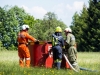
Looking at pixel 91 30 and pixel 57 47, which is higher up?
pixel 91 30

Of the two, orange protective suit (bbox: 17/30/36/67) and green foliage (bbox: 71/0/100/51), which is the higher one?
green foliage (bbox: 71/0/100/51)


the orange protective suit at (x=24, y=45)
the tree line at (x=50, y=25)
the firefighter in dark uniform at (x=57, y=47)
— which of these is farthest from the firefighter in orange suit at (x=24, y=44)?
the tree line at (x=50, y=25)

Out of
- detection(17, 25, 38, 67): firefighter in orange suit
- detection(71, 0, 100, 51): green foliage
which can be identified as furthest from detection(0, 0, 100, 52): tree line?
detection(17, 25, 38, 67): firefighter in orange suit

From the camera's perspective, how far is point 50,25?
3211 inches

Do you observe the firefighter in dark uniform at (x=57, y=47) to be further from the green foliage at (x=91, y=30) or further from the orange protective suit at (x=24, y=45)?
the green foliage at (x=91, y=30)

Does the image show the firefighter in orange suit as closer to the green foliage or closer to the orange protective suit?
the orange protective suit

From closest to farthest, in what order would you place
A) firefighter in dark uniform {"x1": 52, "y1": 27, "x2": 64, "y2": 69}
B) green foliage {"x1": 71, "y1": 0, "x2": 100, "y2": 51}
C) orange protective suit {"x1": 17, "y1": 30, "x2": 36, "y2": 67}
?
firefighter in dark uniform {"x1": 52, "y1": 27, "x2": 64, "y2": 69}, orange protective suit {"x1": 17, "y1": 30, "x2": 36, "y2": 67}, green foliage {"x1": 71, "y1": 0, "x2": 100, "y2": 51}

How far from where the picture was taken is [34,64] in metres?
15.4

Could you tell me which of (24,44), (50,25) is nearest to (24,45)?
(24,44)

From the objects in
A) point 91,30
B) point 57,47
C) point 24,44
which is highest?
point 91,30

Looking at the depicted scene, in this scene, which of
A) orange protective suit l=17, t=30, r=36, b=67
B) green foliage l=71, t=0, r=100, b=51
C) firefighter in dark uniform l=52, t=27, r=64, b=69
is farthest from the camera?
green foliage l=71, t=0, r=100, b=51

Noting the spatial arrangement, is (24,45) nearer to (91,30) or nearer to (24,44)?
(24,44)

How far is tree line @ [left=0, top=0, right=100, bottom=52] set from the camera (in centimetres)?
6538

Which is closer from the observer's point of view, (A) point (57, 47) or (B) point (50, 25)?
(A) point (57, 47)
